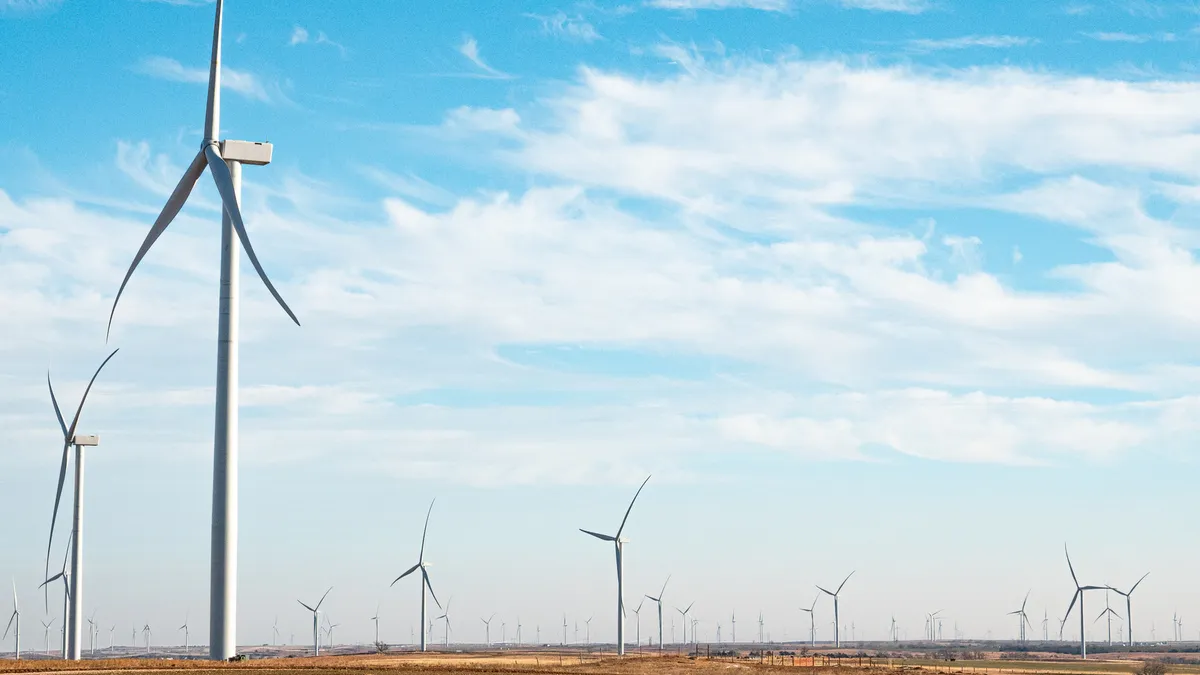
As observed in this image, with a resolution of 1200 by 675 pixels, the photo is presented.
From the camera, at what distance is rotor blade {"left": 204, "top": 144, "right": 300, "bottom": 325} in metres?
59.3

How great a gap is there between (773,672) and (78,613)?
55.8m

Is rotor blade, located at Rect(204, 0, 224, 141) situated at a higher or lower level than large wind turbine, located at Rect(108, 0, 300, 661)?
higher

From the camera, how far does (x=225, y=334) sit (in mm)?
59688

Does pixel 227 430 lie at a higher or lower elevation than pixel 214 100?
lower

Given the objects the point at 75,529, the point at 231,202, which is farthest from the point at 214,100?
Result: the point at 75,529

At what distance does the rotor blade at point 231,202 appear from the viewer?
59.3 meters

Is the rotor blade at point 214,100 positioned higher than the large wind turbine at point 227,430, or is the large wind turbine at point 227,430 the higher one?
the rotor blade at point 214,100

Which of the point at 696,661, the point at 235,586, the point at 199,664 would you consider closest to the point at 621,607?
the point at 696,661

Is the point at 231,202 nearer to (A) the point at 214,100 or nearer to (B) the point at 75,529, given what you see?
(A) the point at 214,100

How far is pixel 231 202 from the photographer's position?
6203 cm

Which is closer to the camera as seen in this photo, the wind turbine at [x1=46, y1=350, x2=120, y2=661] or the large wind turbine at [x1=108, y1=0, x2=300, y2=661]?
the large wind turbine at [x1=108, y1=0, x2=300, y2=661]

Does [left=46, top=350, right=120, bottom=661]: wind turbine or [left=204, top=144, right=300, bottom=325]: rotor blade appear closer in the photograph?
[left=204, top=144, right=300, bottom=325]: rotor blade

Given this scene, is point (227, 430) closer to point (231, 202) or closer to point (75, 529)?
point (231, 202)

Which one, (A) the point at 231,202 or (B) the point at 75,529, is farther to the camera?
(B) the point at 75,529
